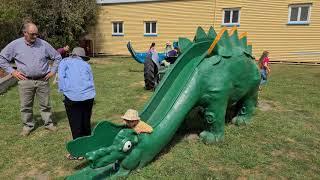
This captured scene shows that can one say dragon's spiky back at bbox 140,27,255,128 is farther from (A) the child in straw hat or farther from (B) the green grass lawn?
(B) the green grass lawn

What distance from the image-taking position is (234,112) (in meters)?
6.47

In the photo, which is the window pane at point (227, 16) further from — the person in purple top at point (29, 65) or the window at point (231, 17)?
the person in purple top at point (29, 65)

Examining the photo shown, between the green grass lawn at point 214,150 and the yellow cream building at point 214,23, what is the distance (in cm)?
1140

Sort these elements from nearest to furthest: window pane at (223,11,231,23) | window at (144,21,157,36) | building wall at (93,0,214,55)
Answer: window pane at (223,11,231,23) → building wall at (93,0,214,55) → window at (144,21,157,36)

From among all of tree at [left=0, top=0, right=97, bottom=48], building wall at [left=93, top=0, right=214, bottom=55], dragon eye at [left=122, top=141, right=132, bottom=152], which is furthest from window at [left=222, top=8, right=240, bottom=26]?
dragon eye at [left=122, top=141, right=132, bottom=152]

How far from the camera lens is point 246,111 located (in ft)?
20.3

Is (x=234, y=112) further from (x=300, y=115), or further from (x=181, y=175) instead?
(x=181, y=175)

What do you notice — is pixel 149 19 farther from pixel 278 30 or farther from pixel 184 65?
pixel 184 65

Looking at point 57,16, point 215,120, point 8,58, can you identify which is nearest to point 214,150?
point 215,120

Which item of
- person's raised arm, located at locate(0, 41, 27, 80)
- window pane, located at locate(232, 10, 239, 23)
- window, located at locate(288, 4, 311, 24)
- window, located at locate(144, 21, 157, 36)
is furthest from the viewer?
window, located at locate(144, 21, 157, 36)

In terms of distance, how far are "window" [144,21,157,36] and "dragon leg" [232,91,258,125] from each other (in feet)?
55.4

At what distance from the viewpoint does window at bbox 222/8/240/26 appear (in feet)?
65.2

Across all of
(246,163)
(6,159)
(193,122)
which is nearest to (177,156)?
(246,163)

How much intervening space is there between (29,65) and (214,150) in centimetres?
326
